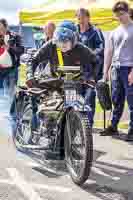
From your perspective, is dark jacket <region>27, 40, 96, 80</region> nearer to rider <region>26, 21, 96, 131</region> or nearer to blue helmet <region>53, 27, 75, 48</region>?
rider <region>26, 21, 96, 131</region>

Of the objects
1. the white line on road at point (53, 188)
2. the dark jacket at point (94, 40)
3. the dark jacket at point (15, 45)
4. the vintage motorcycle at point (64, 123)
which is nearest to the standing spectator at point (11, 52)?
the dark jacket at point (15, 45)

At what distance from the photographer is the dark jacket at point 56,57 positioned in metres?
6.30

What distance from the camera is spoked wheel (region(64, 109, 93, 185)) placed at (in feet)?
17.6

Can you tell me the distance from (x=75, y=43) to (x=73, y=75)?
439 mm

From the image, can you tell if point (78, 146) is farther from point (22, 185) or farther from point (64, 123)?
point (22, 185)

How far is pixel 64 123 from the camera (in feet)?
19.8

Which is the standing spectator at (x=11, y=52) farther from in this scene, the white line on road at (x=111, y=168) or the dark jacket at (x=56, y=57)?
the white line on road at (x=111, y=168)

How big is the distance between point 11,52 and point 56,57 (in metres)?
3.85

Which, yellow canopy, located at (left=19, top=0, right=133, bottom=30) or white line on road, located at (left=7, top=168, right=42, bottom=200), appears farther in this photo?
yellow canopy, located at (left=19, top=0, right=133, bottom=30)

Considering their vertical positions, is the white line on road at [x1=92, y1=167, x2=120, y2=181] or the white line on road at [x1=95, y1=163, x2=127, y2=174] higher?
the white line on road at [x1=92, y1=167, x2=120, y2=181]

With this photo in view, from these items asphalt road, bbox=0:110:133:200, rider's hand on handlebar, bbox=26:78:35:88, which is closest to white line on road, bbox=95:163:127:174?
asphalt road, bbox=0:110:133:200

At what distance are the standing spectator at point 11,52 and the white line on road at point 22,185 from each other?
392cm

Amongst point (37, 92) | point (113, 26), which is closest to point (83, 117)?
point (37, 92)

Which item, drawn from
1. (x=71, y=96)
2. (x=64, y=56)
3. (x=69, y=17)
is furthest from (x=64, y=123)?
(x=69, y=17)
